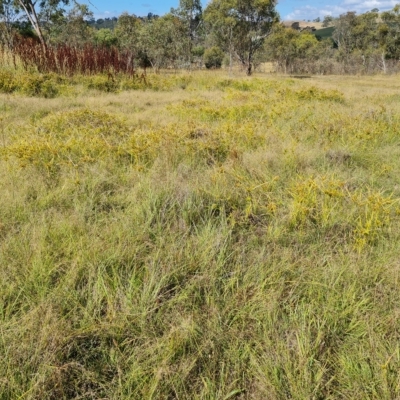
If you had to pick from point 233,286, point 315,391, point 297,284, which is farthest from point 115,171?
point 315,391

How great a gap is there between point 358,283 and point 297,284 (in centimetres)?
32

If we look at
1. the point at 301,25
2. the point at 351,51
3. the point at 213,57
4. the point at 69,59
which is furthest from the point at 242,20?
the point at 301,25

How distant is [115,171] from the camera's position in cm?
295

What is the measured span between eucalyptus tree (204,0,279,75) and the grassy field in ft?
60.9

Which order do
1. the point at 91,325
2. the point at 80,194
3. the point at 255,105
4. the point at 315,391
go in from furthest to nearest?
the point at 255,105 → the point at 80,194 → the point at 91,325 → the point at 315,391

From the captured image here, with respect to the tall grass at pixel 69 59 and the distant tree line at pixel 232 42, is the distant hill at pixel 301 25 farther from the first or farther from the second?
the tall grass at pixel 69 59

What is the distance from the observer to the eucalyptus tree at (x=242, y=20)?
18.6m

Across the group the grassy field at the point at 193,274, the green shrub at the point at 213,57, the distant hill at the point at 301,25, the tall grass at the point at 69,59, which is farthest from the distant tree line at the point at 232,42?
the distant hill at the point at 301,25

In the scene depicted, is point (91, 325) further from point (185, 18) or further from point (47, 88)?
point (185, 18)

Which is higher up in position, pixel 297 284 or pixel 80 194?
pixel 80 194

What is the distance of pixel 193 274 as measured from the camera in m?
1.73

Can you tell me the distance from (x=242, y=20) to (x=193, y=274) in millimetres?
21184

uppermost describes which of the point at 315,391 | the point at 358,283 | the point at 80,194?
the point at 80,194

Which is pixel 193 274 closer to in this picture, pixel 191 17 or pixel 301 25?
pixel 191 17
